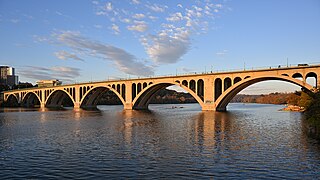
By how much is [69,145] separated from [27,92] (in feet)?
412

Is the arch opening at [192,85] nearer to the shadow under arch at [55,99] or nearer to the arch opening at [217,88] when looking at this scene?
the arch opening at [217,88]

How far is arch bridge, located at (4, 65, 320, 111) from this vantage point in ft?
171

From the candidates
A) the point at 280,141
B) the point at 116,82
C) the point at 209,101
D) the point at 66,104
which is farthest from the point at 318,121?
the point at 66,104

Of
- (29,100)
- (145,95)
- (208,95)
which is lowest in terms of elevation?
(29,100)

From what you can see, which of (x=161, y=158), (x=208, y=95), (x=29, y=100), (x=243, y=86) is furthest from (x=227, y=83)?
(x=29, y=100)

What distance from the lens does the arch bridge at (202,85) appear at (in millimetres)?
52094

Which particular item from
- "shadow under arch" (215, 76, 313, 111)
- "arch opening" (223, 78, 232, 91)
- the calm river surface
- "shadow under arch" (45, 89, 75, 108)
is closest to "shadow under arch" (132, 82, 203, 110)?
"shadow under arch" (215, 76, 313, 111)

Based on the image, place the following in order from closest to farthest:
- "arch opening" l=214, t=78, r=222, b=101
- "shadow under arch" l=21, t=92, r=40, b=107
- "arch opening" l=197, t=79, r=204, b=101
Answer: "arch opening" l=214, t=78, r=222, b=101 < "arch opening" l=197, t=79, r=204, b=101 < "shadow under arch" l=21, t=92, r=40, b=107

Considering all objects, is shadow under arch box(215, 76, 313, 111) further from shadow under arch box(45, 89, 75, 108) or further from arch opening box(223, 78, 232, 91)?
shadow under arch box(45, 89, 75, 108)

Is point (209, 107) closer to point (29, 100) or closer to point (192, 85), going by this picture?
point (192, 85)

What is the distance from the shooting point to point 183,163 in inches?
621

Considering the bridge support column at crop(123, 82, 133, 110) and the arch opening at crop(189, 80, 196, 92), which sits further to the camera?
the bridge support column at crop(123, 82, 133, 110)

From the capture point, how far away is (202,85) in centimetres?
7000

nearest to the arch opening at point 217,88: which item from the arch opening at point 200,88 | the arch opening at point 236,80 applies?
the arch opening at point 236,80
